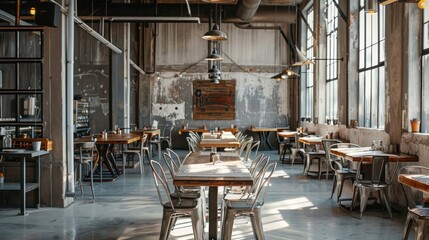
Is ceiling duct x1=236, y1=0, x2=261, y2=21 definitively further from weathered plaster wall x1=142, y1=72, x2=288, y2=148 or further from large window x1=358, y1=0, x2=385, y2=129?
weathered plaster wall x1=142, y1=72, x2=288, y2=148

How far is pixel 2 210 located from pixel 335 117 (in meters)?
8.54

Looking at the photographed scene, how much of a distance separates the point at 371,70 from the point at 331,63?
10.4 feet

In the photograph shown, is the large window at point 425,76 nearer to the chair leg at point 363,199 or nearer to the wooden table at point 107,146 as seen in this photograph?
the chair leg at point 363,199

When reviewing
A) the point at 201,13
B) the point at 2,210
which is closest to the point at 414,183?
the point at 2,210

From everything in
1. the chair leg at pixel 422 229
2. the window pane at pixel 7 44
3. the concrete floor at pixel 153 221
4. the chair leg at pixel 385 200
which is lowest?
the concrete floor at pixel 153 221

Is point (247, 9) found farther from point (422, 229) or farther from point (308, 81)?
point (422, 229)

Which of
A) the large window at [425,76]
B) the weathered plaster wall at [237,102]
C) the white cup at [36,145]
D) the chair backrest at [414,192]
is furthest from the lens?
the weathered plaster wall at [237,102]

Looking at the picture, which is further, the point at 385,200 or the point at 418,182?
the point at 385,200

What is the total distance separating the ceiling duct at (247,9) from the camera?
11.1m

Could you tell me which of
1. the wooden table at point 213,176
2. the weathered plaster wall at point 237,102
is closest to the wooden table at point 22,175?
the wooden table at point 213,176

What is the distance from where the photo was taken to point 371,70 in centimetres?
962

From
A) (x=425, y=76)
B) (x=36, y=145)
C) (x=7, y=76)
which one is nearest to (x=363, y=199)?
(x=425, y=76)

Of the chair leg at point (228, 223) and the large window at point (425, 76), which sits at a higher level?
the large window at point (425, 76)

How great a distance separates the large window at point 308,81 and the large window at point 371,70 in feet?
17.1
